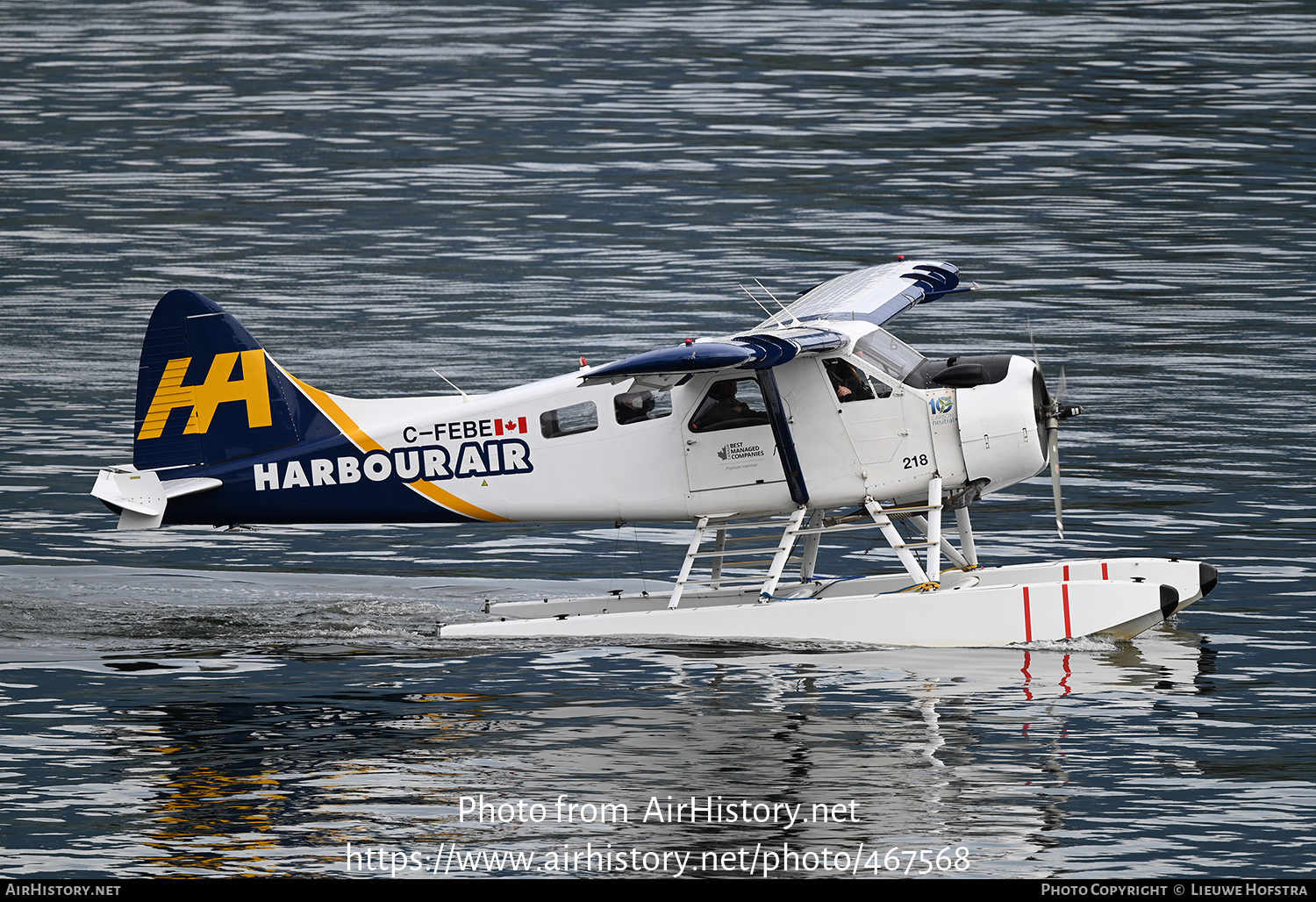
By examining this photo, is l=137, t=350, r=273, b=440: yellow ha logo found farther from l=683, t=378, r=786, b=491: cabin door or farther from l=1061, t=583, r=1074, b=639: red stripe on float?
l=1061, t=583, r=1074, b=639: red stripe on float

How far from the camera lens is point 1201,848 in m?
11.6

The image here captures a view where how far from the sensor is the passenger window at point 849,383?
16422mm

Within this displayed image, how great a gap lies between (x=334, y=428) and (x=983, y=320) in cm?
1704

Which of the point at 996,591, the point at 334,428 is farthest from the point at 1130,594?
the point at 334,428

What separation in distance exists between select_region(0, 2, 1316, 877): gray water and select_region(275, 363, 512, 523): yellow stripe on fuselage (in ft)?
4.01

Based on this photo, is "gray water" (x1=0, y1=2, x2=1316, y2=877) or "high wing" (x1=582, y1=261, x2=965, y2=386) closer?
"gray water" (x1=0, y1=2, x2=1316, y2=877)

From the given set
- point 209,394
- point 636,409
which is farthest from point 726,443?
point 209,394

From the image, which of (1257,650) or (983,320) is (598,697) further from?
(983,320)

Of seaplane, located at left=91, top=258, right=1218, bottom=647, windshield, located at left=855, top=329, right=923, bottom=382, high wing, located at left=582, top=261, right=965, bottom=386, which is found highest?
high wing, located at left=582, top=261, right=965, bottom=386

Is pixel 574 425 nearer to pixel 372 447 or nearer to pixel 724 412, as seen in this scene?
pixel 724 412

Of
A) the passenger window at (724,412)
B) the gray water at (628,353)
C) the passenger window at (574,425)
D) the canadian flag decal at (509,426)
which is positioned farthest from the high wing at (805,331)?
the gray water at (628,353)

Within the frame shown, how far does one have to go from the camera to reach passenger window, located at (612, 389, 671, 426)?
16641mm

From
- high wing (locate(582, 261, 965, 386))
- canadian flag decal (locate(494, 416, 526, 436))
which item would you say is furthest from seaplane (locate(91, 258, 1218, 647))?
high wing (locate(582, 261, 965, 386))

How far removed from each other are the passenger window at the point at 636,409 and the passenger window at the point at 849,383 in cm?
147
